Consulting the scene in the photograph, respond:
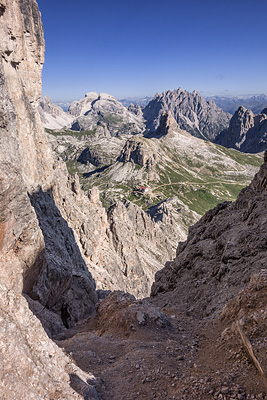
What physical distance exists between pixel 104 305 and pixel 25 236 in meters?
11.8

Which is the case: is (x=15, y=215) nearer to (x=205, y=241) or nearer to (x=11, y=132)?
(x=11, y=132)

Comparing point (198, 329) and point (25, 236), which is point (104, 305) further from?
point (25, 236)

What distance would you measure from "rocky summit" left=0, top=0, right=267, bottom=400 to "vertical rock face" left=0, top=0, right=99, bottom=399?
78 mm

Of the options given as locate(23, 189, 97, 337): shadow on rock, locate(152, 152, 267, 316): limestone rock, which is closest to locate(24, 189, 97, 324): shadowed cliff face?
locate(23, 189, 97, 337): shadow on rock

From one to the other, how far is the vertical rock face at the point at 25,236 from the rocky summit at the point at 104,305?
0.26 feet

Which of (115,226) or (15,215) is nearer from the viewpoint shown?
(15,215)

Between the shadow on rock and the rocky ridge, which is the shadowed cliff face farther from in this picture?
the rocky ridge

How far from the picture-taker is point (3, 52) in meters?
33.3

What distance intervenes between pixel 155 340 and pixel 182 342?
2081mm

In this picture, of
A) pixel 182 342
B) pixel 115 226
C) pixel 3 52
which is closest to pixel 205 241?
pixel 182 342

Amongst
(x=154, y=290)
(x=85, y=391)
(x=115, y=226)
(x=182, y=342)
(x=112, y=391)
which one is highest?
(x=85, y=391)

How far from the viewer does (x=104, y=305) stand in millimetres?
27750

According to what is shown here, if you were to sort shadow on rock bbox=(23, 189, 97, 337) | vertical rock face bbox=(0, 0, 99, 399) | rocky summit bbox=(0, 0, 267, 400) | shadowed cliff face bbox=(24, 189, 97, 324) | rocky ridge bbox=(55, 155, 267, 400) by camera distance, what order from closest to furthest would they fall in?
vertical rock face bbox=(0, 0, 99, 399), rocky summit bbox=(0, 0, 267, 400), rocky ridge bbox=(55, 155, 267, 400), shadow on rock bbox=(23, 189, 97, 337), shadowed cliff face bbox=(24, 189, 97, 324)

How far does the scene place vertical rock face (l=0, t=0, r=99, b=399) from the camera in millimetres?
10352
